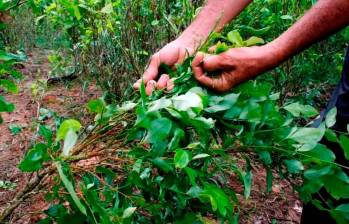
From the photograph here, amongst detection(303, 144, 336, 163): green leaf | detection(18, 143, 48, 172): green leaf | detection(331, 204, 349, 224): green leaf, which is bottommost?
detection(331, 204, 349, 224): green leaf

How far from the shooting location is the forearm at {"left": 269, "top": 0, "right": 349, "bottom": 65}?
1236mm

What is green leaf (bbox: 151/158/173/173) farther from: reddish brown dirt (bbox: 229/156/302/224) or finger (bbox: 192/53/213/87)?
reddish brown dirt (bbox: 229/156/302/224)

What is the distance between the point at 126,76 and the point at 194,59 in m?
1.58

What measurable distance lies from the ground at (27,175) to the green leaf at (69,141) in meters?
0.88

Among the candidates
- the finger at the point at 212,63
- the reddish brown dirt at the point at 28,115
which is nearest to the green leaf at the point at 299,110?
the finger at the point at 212,63

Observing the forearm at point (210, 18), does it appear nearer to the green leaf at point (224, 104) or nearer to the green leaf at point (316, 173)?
the green leaf at point (224, 104)

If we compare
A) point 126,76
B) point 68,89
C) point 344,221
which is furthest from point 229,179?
point 68,89

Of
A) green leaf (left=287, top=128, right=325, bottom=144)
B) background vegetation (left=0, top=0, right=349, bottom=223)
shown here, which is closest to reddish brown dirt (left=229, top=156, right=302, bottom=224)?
background vegetation (left=0, top=0, right=349, bottom=223)

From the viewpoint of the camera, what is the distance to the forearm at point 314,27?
124 centimetres

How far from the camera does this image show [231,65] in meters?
1.25

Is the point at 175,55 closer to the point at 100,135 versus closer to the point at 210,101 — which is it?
the point at 210,101

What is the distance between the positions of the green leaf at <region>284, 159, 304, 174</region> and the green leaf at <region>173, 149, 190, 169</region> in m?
0.31

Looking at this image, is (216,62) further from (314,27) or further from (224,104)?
→ (314,27)

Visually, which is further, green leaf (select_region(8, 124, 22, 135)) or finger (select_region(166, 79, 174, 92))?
green leaf (select_region(8, 124, 22, 135))
